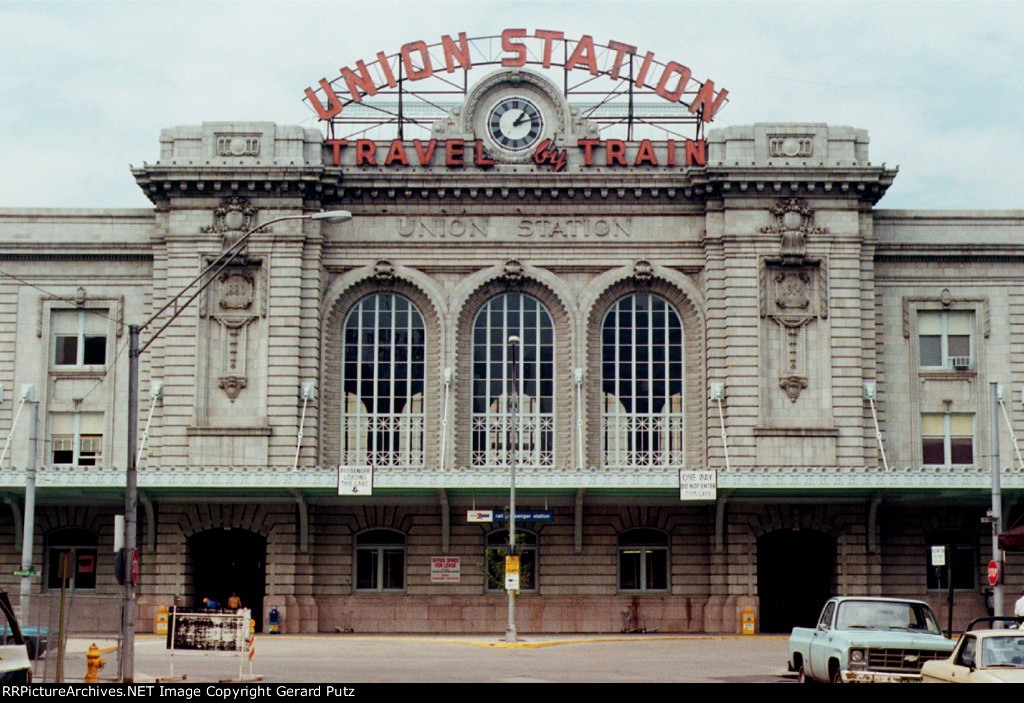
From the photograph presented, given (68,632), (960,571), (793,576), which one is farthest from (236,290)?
(960,571)

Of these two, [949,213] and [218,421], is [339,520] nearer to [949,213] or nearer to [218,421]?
[218,421]

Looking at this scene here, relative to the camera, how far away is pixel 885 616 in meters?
24.5

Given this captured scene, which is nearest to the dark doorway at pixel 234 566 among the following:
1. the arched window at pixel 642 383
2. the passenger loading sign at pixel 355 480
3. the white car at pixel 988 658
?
the passenger loading sign at pixel 355 480

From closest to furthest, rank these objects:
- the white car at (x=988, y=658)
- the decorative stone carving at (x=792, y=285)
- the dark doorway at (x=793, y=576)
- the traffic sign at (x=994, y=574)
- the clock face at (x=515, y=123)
Answer: the white car at (x=988, y=658) → the traffic sign at (x=994, y=574) → the decorative stone carving at (x=792, y=285) → the dark doorway at (x=793, y=576) → the clock face at (x=515, y=123)

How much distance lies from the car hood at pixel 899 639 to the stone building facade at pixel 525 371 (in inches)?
967

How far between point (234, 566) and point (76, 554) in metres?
5.53

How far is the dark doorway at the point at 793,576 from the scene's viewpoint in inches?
2031

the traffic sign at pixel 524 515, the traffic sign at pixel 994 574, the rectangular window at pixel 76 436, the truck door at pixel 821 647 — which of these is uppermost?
the rectangular window at pixel 76 436

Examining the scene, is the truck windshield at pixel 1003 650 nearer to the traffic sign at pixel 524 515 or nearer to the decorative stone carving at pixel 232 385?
the traffic sign at pixel 524 515

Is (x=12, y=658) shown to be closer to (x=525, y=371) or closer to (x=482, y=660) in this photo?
(x=482, y=660)

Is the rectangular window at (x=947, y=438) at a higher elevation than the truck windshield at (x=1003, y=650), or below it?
higher

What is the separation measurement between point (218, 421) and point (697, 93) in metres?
21.1

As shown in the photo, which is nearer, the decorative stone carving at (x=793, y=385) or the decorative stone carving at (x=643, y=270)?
the decorative stone carving at (x=793, y=385)
